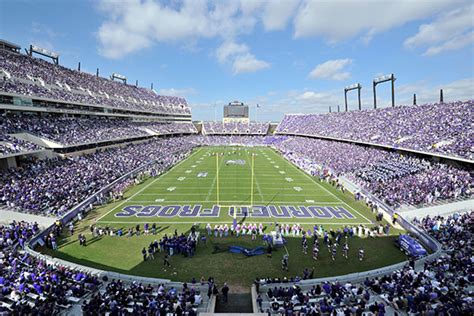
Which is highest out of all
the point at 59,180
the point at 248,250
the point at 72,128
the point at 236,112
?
the point at 236,112

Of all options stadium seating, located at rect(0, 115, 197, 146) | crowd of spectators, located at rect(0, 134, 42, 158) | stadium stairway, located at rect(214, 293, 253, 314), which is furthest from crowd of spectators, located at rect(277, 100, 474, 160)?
crowd of spectators, located at rect(0, 134, 42, 158)

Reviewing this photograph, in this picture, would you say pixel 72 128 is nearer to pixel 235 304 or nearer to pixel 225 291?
pixel 225 291

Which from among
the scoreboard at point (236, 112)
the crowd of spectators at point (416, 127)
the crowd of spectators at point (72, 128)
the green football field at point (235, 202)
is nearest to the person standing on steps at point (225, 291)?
the green football field at point (235, 202)

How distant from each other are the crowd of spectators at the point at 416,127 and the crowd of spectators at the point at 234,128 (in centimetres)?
3355

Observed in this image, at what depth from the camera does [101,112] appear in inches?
1800

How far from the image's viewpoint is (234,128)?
291ft

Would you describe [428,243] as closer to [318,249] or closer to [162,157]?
[318,249]

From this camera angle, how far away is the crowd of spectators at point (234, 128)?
3458 inches

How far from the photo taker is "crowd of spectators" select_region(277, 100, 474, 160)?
26891 millimetres

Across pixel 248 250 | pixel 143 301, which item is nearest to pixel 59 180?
pixel 248 250

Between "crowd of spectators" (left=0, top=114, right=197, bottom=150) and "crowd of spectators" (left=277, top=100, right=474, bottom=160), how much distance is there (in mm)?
38981

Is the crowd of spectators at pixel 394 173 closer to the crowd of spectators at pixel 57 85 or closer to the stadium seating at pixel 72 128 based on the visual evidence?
the stadium seating at pixel 72 128

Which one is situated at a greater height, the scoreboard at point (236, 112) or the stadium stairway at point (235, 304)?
the scoreboard at point (236, 112)

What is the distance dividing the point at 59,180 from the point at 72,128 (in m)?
14.3
